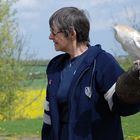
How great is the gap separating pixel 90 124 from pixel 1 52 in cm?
2237

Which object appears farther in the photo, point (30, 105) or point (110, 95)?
point (30, 105)

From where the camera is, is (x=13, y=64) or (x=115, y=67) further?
(x=13, y=64)

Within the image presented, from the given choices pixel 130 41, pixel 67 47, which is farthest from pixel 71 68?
pixel 130 41

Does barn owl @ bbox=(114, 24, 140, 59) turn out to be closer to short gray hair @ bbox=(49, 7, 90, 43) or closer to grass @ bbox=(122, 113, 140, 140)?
short gray hair @ bbox=(49, 7, 90, 43)

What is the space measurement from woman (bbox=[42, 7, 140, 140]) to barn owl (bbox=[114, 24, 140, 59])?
0.64 meters

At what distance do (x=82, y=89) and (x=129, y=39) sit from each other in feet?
2.70

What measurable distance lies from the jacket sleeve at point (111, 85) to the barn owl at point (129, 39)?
2.09 feet

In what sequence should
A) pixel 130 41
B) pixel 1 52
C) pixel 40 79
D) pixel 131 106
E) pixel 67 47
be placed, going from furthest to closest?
pixel 40 79 → pixel 1 52 → pixel 67 47 → pixel 131 106 → pixel 130 41

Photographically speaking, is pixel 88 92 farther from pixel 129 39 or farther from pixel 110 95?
pixel 129 39

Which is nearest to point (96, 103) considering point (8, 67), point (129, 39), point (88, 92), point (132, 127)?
point (88, 92)

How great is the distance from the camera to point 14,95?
2602cm

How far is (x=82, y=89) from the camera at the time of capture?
338 centimetres

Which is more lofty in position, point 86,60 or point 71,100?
point 86,60

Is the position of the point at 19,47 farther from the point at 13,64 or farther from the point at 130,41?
the point at 130,41
